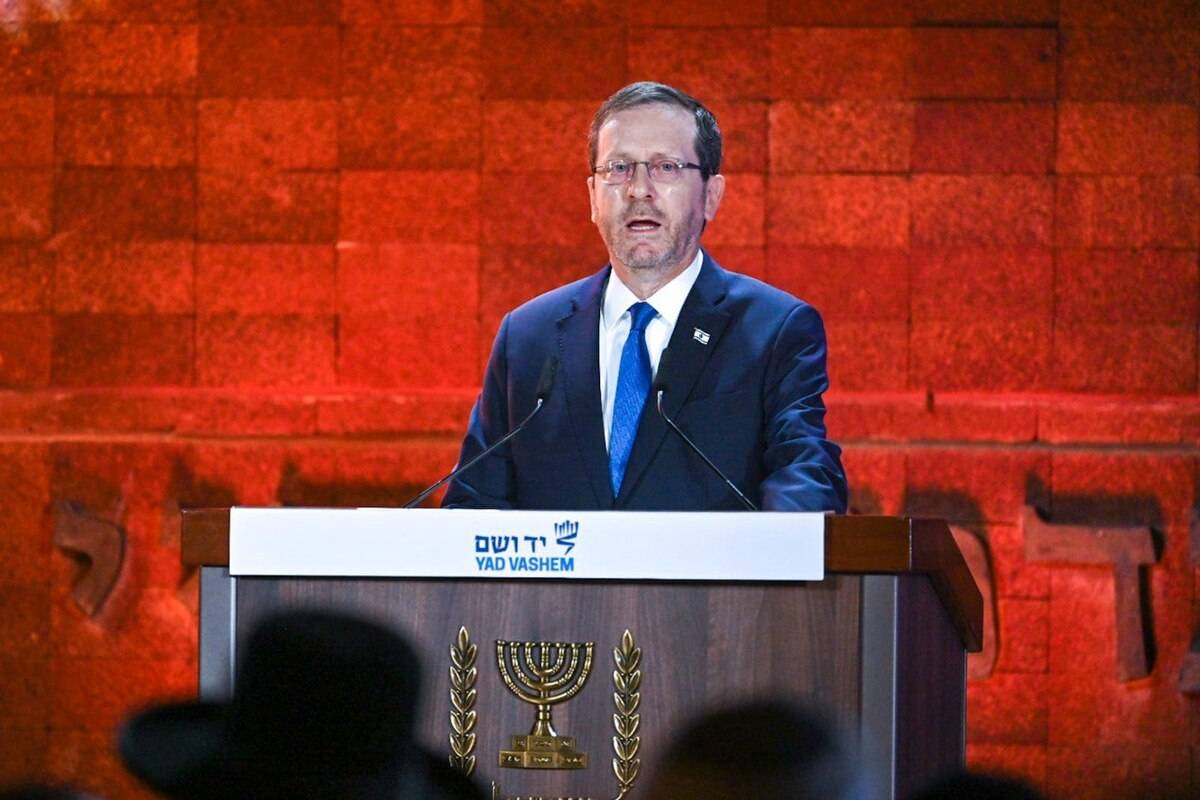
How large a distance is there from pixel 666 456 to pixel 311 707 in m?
0.89

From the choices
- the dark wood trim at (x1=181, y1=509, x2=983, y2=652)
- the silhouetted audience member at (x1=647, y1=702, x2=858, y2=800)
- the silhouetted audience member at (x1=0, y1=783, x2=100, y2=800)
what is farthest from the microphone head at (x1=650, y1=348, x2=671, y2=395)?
the silhouetted audience member at (x1=0, y1=783, x2=100, y2=800)

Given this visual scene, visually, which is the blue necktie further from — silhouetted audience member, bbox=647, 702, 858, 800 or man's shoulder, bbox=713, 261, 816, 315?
silhouetted audience member, bbox=647, 702, 858, 800

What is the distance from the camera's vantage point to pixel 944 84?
16.4 ft

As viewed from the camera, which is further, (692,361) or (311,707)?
(692,361)

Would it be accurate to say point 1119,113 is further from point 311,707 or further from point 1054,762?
point 311,707

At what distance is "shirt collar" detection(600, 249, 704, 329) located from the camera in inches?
113

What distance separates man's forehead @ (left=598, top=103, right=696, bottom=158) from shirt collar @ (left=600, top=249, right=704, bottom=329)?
234 millimetres

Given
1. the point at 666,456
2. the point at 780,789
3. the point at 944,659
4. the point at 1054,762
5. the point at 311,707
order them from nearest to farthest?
the point at 780,789 < the point at 311,707 < the point at 944,659 < the point at 666,456 < the point at 1054,762

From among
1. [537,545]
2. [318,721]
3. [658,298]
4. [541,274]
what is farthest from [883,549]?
[541,274]

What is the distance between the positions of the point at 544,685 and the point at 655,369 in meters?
0.94

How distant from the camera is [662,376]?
8.86ft

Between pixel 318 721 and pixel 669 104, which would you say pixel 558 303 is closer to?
pixel 669 104

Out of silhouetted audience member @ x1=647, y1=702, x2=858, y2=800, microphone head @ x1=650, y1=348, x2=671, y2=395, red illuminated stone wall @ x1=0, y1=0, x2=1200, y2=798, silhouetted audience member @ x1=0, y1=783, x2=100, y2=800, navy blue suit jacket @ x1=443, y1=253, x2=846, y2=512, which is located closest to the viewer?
silhouetted audience member @ x1=647, y1=702, x2=858, y2=800

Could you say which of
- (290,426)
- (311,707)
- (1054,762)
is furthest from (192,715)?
(1054,762)
